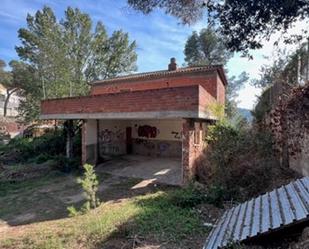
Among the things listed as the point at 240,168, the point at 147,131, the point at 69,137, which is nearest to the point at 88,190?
the point at 240,168

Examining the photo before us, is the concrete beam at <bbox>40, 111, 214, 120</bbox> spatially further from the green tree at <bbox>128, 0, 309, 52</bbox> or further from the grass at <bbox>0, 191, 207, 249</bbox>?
the green tree at <bbox>128, 0, 309, 52</bbox>

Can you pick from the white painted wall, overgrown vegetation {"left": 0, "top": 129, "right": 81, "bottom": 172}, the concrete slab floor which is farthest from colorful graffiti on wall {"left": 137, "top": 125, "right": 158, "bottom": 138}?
the white painted wall

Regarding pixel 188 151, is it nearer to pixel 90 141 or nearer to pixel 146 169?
pixel 146 169

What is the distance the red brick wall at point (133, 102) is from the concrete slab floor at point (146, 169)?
3.37m

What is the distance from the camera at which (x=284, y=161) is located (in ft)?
44.4

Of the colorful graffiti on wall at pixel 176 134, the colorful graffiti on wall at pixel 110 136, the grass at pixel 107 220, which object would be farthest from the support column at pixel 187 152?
the colorful graffiti on wall at pixel 176 134

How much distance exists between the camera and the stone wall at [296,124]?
8875mm

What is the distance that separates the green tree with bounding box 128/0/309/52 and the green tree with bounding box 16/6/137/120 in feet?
85.8

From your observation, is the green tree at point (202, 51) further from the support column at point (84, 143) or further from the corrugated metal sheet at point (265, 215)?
the corrugated metal sheet at point (265, 215)

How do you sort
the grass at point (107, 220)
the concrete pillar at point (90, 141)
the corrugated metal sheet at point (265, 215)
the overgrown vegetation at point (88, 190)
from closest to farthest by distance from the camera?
the corrugated metal sheet at point (265, 215), the grass at point (107, 220), the overgrown vegetation at point (88, 190), the concrete pillar at point (90, 141)

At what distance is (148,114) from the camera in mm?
14320

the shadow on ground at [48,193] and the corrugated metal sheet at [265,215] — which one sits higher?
the corrugated metal sheet at [265,215]

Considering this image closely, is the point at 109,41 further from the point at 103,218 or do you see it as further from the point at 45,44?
the point at 103,218

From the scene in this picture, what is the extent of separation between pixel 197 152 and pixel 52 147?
1284cm
